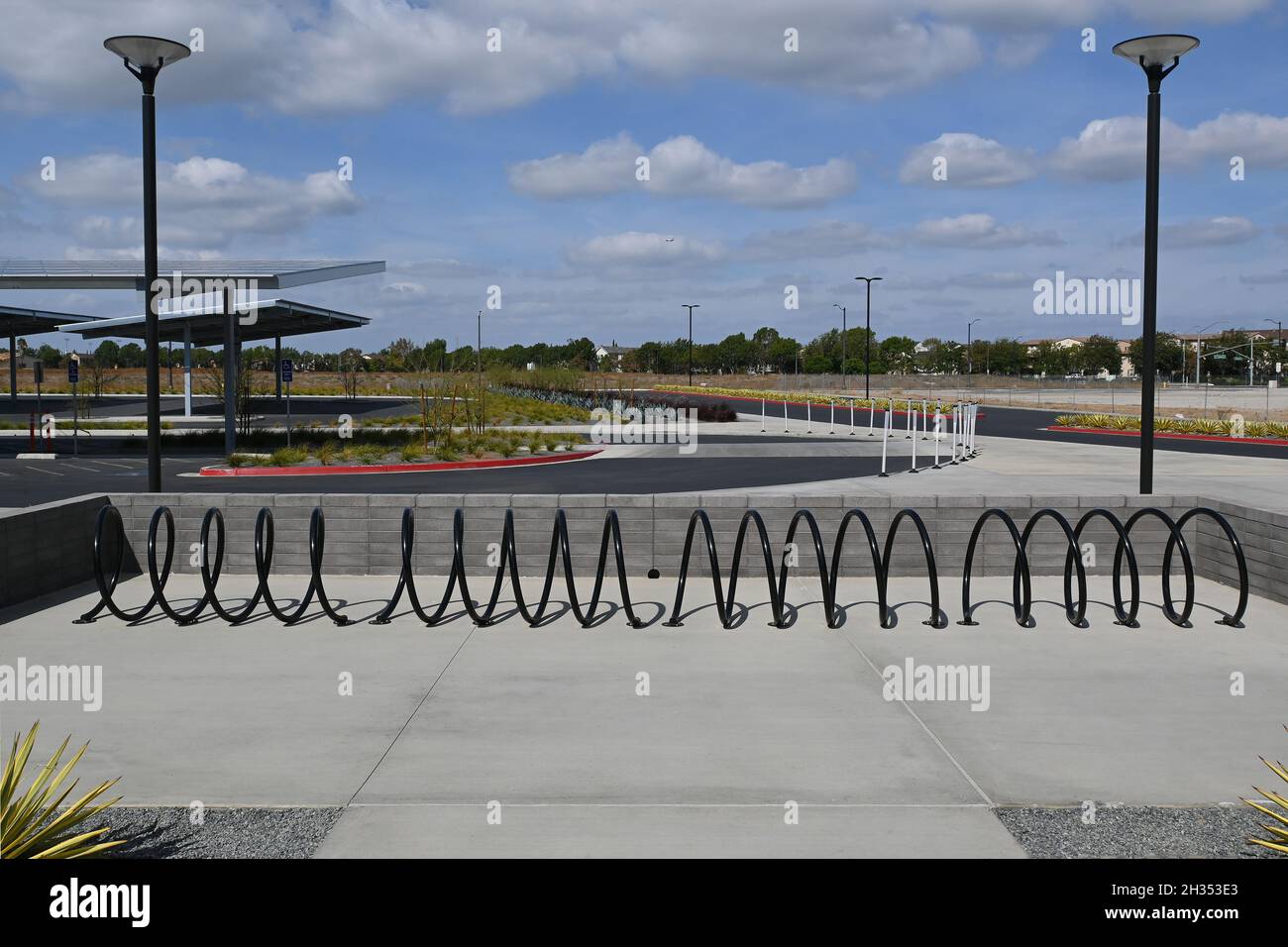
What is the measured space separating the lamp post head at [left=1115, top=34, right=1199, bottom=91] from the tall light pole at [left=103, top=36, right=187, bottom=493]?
10217 millimetres

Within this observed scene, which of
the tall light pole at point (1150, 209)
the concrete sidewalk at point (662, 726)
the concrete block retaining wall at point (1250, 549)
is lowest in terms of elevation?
the concrete sidewalk at point (662, 726)

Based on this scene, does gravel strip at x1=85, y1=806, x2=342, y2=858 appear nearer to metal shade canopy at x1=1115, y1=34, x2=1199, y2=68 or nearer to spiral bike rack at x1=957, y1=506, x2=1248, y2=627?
spiral bike rack at x1=957, y1=506, x2=1248, y2=627

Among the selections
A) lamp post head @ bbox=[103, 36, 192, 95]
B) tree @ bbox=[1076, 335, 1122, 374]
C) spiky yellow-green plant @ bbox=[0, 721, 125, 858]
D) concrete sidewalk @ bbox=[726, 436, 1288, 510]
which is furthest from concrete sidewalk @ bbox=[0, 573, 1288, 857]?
tree @ bbox=[1076, 335, 1122, 374]

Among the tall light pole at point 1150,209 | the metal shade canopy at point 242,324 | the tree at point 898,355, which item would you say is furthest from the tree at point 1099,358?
the tall light pole at point 1150,209

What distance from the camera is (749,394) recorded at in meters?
80.8

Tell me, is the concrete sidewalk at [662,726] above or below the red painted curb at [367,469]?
below

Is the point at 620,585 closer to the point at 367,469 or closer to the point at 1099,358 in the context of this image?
the point at 367,469

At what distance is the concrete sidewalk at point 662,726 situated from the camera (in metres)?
5.25

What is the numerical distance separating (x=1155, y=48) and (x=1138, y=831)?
9.85 metres

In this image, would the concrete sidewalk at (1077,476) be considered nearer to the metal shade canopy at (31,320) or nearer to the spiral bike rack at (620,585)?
the spiral bike rack at (620,585)

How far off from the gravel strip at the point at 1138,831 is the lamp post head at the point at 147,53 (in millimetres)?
11264

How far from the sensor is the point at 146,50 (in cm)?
1180
